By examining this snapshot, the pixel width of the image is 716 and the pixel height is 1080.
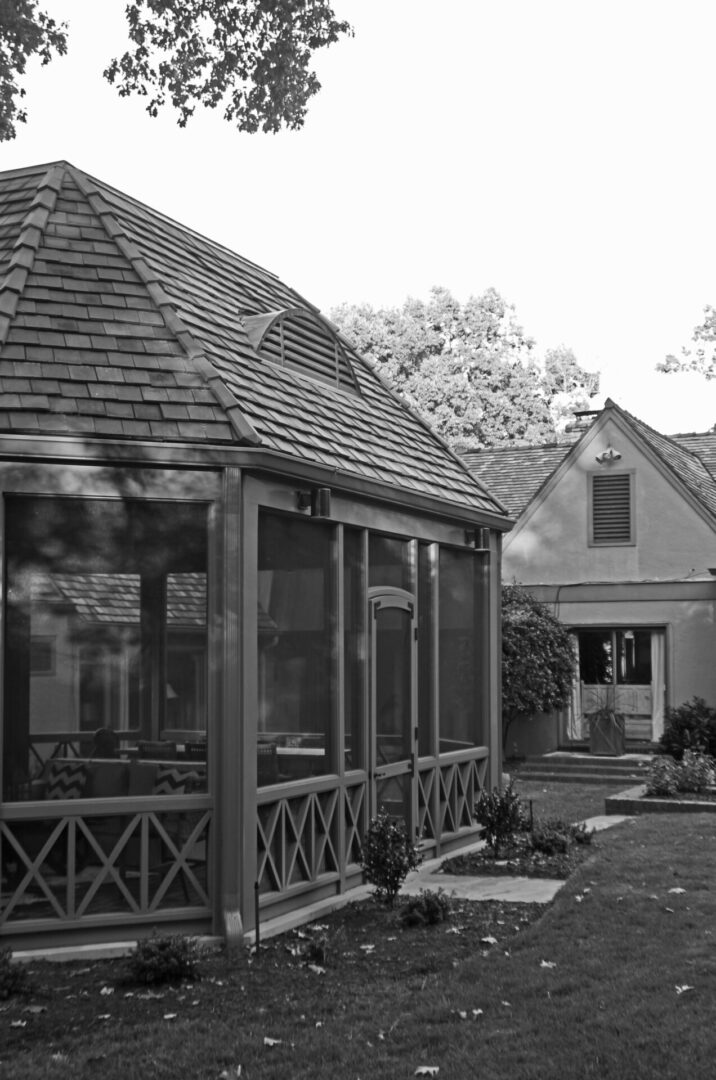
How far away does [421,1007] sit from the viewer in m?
7.03

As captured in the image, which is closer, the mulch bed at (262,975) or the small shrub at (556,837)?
the mulch bed at (262,975)

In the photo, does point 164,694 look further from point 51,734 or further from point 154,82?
point 154,82

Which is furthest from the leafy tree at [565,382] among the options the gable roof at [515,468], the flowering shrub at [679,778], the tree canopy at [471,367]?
the flowering shrub at [679,778]

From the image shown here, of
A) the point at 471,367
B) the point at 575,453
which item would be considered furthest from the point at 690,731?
the point at 471,367

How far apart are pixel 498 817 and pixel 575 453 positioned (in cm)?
1412

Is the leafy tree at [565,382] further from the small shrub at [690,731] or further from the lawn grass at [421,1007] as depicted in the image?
the lawn grass at [421,1007]

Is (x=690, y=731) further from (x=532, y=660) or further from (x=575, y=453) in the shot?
(x=575, y=453)

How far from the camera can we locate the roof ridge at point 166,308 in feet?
30.7

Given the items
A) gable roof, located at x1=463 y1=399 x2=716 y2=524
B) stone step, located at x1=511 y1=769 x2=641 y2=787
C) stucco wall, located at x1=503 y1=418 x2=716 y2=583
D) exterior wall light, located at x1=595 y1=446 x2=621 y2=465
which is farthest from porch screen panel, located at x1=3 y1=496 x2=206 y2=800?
exterior wall light, located at x1=595 y1=446 x2=621 y2=465

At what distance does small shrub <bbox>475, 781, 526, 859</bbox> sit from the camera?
40.4 feet

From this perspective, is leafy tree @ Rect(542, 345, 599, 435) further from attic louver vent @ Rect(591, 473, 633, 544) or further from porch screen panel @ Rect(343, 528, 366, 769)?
porch screen panel @ Rect(343, 528, 366, 769)

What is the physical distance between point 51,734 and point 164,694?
0.82 m

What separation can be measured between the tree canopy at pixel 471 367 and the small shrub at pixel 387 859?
38.7m

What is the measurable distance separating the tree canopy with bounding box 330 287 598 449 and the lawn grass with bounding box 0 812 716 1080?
3981 centimetres
